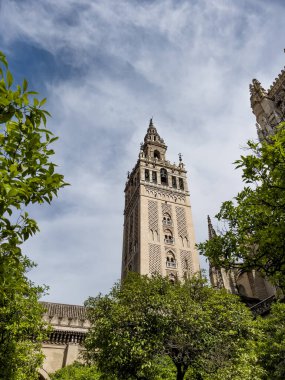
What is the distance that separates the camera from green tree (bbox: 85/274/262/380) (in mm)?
11000

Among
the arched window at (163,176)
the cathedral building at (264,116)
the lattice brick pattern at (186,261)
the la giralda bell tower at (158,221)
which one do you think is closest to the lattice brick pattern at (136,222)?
the la giralda bell tower at (158,221)

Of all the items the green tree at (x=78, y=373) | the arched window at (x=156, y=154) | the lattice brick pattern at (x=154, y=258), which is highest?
the arched window at (x=156, y=154)

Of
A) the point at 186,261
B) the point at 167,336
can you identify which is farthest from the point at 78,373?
the point at 186,261

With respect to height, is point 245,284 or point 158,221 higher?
point 158,221

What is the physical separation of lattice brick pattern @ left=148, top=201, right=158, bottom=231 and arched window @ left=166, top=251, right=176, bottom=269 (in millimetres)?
2915

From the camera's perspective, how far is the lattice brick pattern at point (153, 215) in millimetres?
32938

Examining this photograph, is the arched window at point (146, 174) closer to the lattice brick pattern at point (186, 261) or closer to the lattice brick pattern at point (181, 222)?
the lattice brick pattern at point (181, 222)

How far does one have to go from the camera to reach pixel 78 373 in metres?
15.0

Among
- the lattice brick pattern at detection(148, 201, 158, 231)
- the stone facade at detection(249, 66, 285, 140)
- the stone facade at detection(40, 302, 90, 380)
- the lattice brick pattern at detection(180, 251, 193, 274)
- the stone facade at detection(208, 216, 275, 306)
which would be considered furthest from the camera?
the lattice brick pattern at detection(148, 201, 158, 231)

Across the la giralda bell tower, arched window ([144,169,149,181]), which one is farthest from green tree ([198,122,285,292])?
arched window ([144,169,149,181])

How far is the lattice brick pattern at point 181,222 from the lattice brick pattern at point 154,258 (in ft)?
12.3

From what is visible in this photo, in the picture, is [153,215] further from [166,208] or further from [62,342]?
[62,342]

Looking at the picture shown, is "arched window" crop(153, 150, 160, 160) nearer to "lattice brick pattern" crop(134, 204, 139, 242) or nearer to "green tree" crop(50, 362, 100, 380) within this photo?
"lattice brick pattern" crop(134, 204, 139, 242)

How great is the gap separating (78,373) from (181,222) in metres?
21.9
